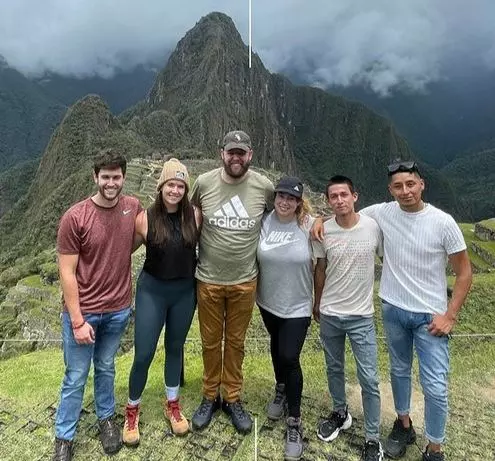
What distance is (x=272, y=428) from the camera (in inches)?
163

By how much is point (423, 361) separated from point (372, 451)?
2.86 ft

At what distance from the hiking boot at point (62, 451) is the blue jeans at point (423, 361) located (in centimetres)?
278

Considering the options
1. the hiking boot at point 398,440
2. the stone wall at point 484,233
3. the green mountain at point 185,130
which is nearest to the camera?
the hiking boot at point 398,440

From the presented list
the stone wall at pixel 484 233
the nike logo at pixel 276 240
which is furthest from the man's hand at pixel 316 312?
the stone wall at pixel 484 233

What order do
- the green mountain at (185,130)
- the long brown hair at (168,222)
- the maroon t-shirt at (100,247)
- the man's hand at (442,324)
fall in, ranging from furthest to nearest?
the green mountain at (185,130) < the long brown hair at (168,222) < the man's hand at (442,324) < the maroon t-shirt at (100,247)

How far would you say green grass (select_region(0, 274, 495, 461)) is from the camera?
12.6ft

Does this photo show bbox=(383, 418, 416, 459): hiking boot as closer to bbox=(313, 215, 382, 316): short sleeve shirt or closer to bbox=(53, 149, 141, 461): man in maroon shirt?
bbox=(313, 215, 382, 316): short sleeve shirt

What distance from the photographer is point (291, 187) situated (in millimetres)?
3803

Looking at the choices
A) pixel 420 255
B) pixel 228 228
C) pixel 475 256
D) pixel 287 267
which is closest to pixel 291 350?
pixel 287 267

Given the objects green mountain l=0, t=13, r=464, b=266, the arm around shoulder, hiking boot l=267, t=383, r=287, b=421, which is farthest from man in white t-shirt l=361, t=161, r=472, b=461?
green mountain l=0, t=13, r=464, b=266

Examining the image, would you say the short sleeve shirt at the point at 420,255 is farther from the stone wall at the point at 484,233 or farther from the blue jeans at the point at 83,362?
the stone wall at the point at 484,233

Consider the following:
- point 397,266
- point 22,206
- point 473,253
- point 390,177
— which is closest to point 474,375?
point 397,266

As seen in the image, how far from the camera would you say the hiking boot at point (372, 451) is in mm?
3732

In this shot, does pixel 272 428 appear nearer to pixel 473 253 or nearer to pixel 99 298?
pixel 99 298
